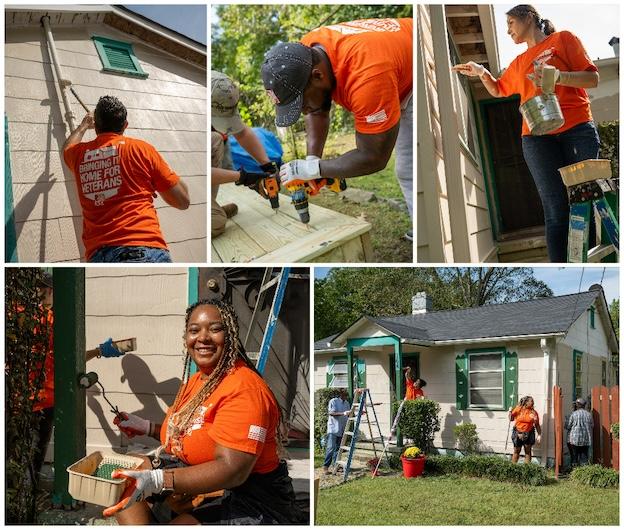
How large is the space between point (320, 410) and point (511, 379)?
3.46ft

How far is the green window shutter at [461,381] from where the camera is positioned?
3482mm

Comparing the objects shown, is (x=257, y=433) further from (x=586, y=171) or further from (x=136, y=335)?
(x=586, y=171)

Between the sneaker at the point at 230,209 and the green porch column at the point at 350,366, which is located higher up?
the sneaker at the point at 230,209

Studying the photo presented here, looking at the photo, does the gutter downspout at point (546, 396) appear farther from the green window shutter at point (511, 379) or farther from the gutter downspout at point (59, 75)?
the gutter downspout at point (59, 75)

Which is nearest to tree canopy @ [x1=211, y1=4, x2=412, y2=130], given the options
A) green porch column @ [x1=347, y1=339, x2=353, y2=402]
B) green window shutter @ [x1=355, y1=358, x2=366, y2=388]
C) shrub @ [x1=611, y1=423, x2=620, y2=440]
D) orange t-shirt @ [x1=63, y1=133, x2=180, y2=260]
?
orange t-shirt @ [x1=63, y1=133, x2=180, y2=260]

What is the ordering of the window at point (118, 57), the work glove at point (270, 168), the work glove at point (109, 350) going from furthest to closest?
the window at point (118, 57)
the work glove at point (109, 350)
the work glove at point (270, 168)

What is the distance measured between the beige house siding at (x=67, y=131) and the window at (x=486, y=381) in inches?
63.5

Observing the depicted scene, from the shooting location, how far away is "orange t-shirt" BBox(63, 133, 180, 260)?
301 cm

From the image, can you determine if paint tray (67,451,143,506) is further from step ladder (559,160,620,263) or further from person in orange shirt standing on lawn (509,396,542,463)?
step ladder (559,160,620,263)

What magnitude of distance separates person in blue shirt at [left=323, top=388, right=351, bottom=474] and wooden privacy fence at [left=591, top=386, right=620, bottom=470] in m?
1.30

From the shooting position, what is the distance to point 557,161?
302 centimetres

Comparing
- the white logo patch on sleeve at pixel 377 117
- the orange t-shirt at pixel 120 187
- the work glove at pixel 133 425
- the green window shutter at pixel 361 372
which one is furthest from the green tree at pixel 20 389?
the white logo patch on sleeve at pixel 377 117

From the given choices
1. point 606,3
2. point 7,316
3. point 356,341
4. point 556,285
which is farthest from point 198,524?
point 606,3

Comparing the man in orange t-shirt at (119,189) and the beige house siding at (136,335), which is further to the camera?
the beige house siding at (136,335)
